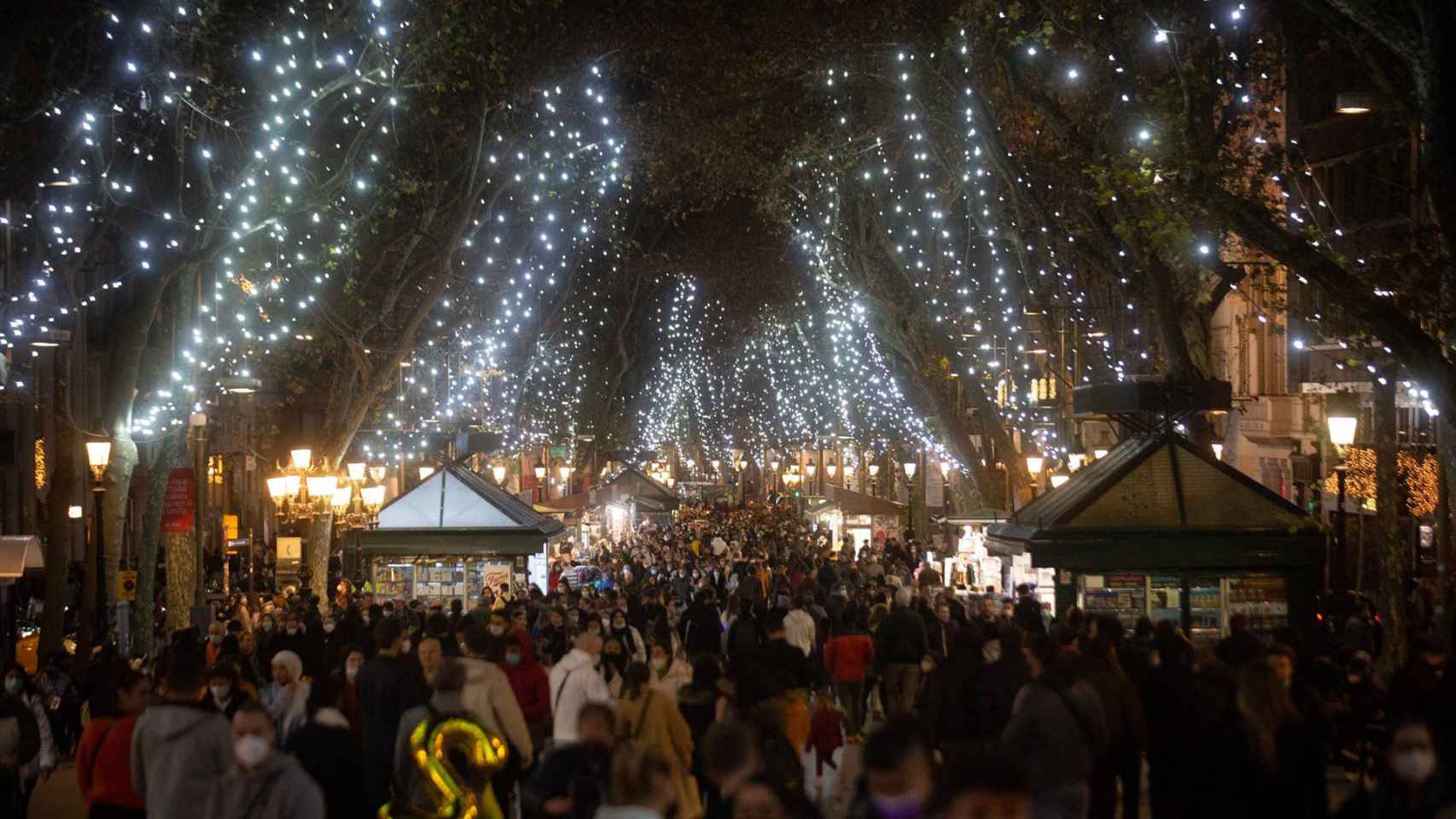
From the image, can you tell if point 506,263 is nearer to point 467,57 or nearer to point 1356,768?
point 467,57

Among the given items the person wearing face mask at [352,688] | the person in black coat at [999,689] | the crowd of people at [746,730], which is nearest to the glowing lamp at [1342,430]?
the crowd of people at [746,730]

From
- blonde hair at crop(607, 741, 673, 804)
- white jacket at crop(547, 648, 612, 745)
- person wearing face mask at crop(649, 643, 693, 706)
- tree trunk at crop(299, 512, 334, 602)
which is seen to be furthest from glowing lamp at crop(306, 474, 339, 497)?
blonde hair at crop(607, 741, 673, 804)

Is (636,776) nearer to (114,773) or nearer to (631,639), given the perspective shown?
(114,773)

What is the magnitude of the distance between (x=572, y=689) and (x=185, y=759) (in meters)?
3.63

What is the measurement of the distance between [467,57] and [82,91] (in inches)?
312

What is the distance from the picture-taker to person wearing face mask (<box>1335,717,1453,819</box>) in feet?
20.9

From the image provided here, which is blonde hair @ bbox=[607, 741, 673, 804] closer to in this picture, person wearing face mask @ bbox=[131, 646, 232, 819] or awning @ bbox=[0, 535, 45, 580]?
person wearing face mask @ bbox=[131, 646, 232, 819]

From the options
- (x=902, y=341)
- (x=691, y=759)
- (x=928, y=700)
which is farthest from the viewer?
(x=902, y=341)

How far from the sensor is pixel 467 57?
83.8 ft

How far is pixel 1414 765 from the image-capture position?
649 cm

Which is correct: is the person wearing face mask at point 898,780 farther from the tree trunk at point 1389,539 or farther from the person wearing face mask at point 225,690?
the tree trunk at point 1389,539

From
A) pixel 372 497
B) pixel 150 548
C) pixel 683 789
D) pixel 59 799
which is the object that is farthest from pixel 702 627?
pixel 372 497

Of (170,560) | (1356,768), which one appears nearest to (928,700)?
(1356,768)

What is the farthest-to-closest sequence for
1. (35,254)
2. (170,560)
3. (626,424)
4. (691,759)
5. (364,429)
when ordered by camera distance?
1. (626,424)
2. (364,429)
3. (35,254)
4. (170,560)
5. (691,759)
